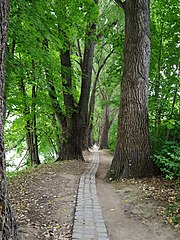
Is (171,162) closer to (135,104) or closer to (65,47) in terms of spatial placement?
(135,104)

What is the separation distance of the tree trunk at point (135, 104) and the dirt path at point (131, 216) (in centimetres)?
77

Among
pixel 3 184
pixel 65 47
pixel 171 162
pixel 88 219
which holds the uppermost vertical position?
pixel 65 47

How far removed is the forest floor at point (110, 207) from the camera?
321 cm

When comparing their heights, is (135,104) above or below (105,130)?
above

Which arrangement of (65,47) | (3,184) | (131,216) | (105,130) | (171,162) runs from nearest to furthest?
(3,184) < (131,216) < (171,162) < (65,47) < (105,130)

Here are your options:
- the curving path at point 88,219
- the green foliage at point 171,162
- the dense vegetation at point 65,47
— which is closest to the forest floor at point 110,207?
the curving path at point 88,219

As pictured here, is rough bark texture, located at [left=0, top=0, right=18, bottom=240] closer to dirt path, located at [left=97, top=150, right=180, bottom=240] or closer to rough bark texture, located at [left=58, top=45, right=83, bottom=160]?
dirt path, located at [left=97, top=150, right=180, bottom=240]

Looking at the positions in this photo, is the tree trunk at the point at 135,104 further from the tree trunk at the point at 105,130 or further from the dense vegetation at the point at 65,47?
the tree trunk at the point at 105,130

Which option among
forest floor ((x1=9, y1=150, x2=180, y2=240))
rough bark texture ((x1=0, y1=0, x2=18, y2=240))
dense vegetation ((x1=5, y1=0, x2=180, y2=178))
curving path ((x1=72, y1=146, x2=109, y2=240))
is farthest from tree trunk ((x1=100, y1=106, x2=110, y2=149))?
rough bark texture ((x1=0, y1=0, x2=18, y2=240))

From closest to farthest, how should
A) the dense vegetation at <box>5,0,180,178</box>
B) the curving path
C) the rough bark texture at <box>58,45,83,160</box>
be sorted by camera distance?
1. the curving path
2. the dense vegetation at <box>5,0,180,178</box>
3. the rough bark texture at <box>58,45,83,160</box>

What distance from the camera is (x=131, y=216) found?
12.8ft

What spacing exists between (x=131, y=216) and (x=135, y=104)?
3.21 metres

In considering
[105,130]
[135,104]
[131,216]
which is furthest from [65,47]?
[105,130]

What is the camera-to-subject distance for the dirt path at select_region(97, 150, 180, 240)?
3.21 metres
